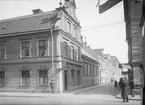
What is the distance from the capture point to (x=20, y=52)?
2325 centimetres

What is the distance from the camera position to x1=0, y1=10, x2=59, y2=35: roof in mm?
23000

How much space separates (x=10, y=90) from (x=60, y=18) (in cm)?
1131

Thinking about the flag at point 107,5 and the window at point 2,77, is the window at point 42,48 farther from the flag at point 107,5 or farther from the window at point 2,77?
the flag at point 107,5

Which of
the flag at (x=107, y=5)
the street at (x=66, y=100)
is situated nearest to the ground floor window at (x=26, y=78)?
the street at (x=66, y=100)

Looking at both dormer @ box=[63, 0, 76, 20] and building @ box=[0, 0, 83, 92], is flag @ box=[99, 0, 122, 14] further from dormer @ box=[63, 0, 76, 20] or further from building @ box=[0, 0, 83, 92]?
dormer @ box=[63, 0, 76, 20]

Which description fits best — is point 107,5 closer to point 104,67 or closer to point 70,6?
point 70,6

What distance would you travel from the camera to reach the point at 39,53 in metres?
22.4

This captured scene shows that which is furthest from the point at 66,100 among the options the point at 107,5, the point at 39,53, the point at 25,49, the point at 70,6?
the point at 70,6

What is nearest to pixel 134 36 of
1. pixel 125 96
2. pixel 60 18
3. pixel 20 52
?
pixel 125 96

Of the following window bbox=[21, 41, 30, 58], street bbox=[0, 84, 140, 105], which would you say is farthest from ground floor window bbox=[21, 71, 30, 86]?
street bbox=[0, 84, 140, 105]

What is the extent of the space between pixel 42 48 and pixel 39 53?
0.74 metres

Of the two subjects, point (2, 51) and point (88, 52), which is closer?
point (2, 51)

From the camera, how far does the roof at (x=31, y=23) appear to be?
23000mm

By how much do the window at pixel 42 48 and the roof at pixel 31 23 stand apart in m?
1.78
